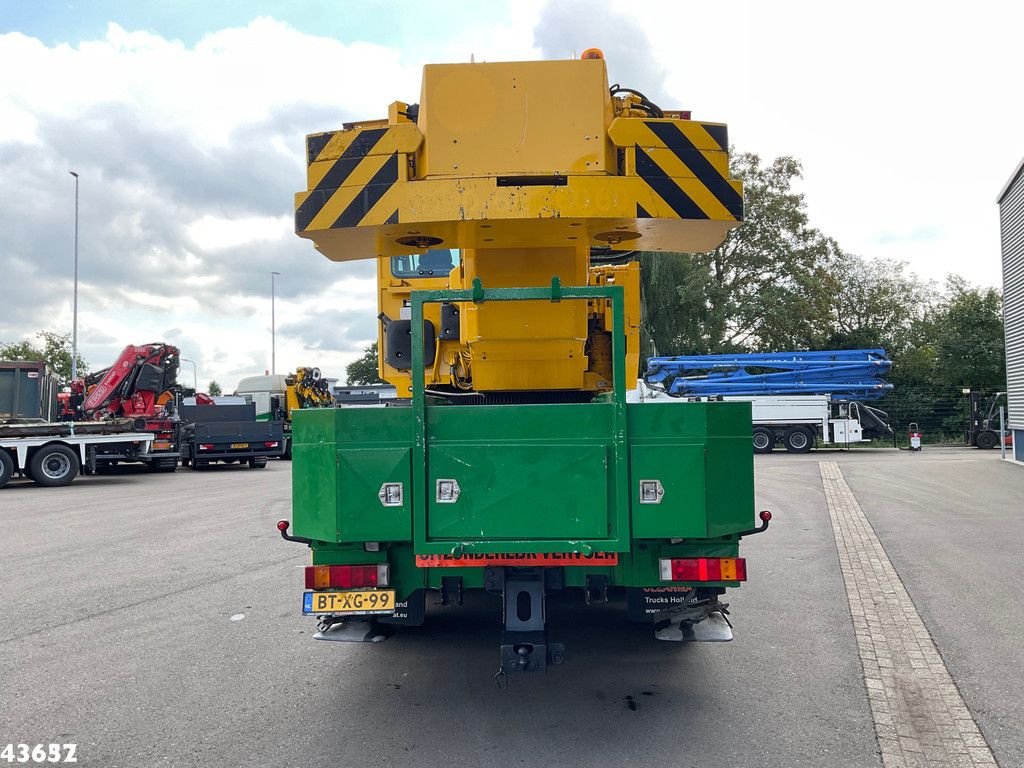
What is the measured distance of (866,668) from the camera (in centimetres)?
526

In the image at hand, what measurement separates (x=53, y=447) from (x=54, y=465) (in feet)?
1.44

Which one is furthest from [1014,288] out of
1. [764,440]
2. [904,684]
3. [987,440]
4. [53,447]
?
[53,447]

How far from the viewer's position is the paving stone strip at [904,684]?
157 inches

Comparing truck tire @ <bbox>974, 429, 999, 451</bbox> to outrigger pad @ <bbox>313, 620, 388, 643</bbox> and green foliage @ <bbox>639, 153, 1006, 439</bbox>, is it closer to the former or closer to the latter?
green foliage @ <bbox>639, 153, 1006, 439</bbox>

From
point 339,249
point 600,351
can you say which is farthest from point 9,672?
point 600,351

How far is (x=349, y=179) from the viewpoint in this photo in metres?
4.43

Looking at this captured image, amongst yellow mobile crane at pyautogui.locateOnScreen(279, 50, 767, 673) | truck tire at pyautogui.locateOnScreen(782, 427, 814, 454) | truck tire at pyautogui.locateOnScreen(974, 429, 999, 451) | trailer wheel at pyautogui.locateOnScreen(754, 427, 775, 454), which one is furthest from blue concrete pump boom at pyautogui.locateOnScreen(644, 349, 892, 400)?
yellow mobile crane at pyautogui.locateOnScreen(279, 50, 767, 673)

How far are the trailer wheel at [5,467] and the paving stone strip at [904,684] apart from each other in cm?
1791

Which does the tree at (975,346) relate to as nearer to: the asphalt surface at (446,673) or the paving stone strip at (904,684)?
the asphalt surface at (446,673)

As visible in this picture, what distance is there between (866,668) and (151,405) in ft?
74.2

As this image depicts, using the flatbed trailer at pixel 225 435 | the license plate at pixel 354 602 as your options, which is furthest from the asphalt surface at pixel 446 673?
the flatbed trailer at pixel 225 435

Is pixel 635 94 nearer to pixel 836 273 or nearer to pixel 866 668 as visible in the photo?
pixel 866 668

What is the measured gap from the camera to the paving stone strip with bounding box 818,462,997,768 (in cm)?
399

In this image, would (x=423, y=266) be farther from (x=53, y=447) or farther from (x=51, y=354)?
(x=51, y=354)
